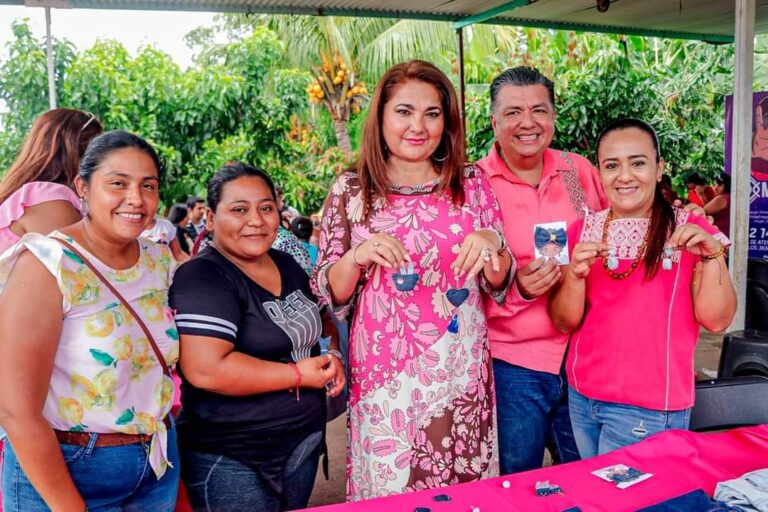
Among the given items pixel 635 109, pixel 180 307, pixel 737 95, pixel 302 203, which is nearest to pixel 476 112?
pixel 635 109

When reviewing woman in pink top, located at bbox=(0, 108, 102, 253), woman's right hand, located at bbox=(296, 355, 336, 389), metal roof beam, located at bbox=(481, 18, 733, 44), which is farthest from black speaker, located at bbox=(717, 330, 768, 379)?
metal roof beam, located at bbox=(481, 18, 733, 44)

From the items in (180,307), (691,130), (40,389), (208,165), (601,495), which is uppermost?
(691,130)

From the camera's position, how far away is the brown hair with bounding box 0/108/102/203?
7.11ft

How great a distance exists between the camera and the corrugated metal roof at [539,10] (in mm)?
5344

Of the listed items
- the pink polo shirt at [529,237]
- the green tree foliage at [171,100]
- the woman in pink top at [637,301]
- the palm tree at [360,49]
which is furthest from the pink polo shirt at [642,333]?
the palm tree at [360,49]

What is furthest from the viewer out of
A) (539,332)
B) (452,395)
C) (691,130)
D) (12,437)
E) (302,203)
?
(302,203)

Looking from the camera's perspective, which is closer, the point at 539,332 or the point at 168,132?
the point at 539,332

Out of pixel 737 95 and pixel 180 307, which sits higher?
pixel 737 95

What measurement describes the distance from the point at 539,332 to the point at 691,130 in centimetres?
974

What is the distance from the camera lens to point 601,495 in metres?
1.53

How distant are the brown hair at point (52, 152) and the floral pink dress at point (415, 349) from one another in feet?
2.97

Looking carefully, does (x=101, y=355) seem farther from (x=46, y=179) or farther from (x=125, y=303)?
(x=46, y=179)

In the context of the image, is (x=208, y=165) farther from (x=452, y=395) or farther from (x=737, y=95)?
(x=452, y=395)

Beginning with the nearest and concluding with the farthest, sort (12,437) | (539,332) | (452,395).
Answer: (12,437), (452,395), (539,332)
